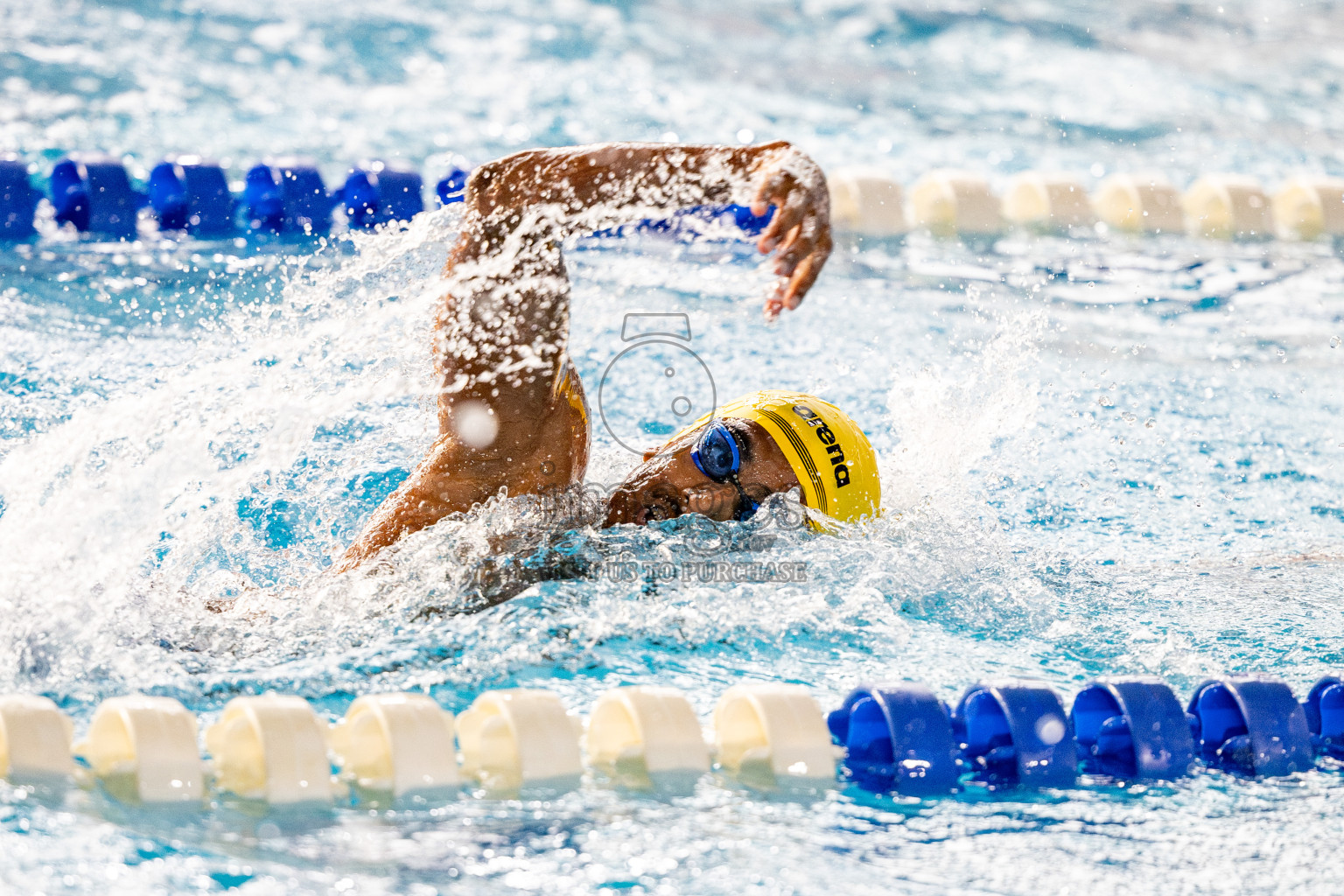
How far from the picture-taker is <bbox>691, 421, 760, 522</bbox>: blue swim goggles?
2383 mm

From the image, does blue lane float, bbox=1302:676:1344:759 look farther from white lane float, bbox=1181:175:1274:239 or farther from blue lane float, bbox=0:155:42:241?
blue lane float, bbox=0:155:42:241

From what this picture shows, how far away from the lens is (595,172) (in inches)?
83.0

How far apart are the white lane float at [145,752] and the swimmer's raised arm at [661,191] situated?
0.94m

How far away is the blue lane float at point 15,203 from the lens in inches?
173

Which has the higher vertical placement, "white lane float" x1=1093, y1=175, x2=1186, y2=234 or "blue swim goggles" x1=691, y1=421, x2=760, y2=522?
"white lane float" x1=1093, y1=175, x2=1186, y2=234

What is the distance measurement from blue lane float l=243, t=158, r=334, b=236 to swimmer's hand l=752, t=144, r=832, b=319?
3103 mm

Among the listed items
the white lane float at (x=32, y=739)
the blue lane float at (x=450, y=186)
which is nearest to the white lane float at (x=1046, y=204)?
the blue lane float at (x=450, y=186)

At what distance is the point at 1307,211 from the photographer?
5.64 meters

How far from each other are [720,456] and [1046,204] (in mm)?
3729

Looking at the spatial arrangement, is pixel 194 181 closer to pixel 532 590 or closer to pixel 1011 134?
pixel 532 590

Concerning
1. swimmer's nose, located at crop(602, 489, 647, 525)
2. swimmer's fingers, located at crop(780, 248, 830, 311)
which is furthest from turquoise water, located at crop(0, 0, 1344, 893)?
swimmer's fingers, located at crop(780, 248, 830, 311)

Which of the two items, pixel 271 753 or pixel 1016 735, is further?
Result: pixel 1016 735

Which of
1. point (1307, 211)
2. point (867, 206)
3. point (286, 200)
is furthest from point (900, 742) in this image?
point (1307, 211)

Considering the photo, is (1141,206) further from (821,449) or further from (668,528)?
(668,528)
